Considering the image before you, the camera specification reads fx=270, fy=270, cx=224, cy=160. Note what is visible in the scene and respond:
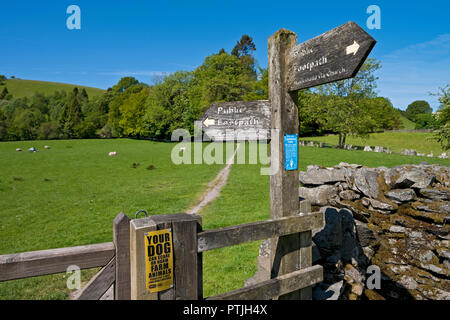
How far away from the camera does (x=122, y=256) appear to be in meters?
2.60

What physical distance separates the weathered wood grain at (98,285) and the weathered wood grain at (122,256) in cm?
8

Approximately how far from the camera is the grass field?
21.3 feet

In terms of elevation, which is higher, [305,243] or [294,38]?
[294,38]

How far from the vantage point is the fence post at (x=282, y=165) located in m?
3.81

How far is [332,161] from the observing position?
22.5 m

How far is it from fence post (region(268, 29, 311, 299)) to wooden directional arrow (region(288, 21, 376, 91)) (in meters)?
0.15

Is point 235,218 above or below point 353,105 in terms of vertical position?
below

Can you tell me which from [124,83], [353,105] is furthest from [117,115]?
[353,105]

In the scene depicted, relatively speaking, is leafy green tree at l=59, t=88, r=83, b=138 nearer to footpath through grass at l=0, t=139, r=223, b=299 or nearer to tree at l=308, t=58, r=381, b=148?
footpath through grass at l=0, t=139, r=223, b=299

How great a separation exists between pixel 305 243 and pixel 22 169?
27.1 meters

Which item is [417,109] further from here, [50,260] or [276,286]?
[50,260]

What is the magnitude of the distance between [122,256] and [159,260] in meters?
0.35
